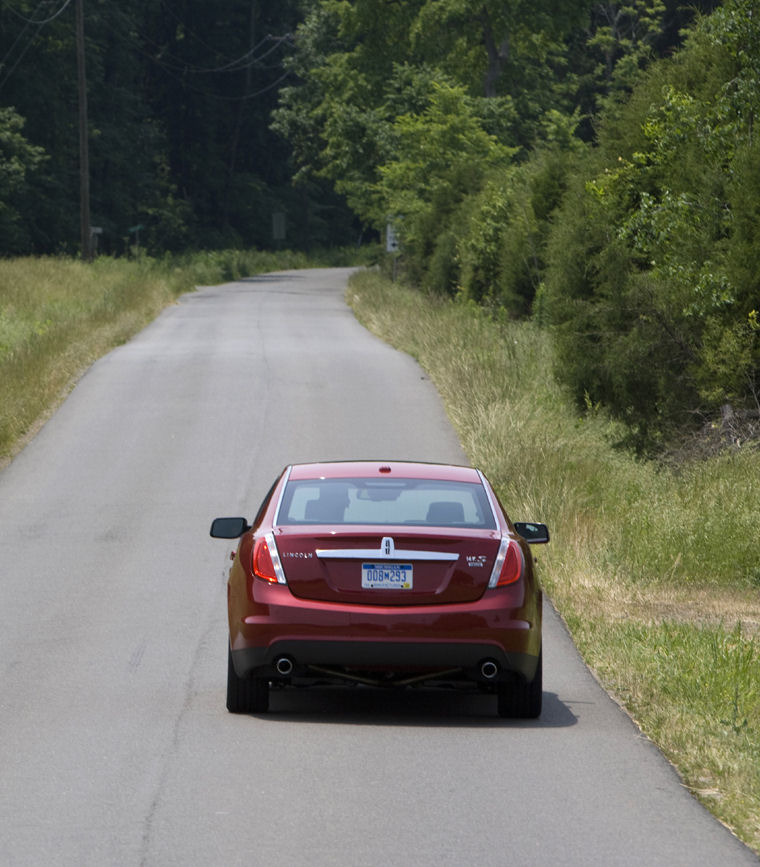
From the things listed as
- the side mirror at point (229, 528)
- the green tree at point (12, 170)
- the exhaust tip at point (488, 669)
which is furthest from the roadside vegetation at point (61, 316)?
the exhaust tip at point (488, 669)

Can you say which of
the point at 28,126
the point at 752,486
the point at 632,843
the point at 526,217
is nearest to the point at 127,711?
the point at 632,843

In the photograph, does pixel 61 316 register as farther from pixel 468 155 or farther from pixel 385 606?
pixel 385 606

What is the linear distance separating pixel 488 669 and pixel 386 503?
119cm

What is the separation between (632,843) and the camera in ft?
20.8

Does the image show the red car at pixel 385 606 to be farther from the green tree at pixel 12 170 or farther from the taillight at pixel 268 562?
the green tree at pixel 12 170

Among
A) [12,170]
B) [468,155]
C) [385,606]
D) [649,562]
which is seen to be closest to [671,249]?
[649,562]

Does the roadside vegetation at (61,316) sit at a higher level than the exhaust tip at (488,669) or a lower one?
lower

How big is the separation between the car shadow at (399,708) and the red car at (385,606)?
309 millimetres

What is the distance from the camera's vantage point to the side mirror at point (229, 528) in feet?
31.6

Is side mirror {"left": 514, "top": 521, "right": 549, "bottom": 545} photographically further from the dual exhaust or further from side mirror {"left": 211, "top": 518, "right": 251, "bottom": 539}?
side mirror {"left": 211, "top": 518, "right": 251, "bottom": 539}

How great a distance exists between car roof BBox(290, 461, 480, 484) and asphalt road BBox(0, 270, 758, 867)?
137 cm

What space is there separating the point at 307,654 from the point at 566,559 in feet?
19.3

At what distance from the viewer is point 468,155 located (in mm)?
50281

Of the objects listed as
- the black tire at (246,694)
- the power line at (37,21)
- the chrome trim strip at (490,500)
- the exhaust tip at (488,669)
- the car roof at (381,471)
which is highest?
the power line at (37,21)
